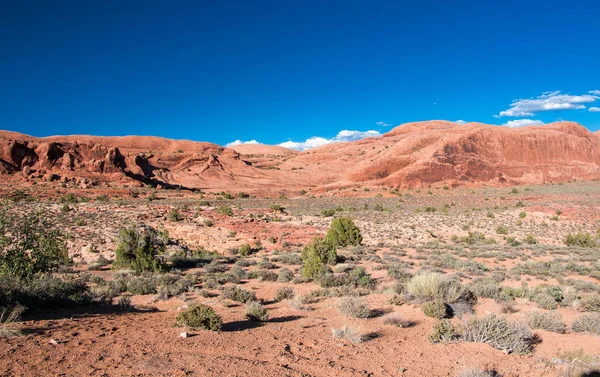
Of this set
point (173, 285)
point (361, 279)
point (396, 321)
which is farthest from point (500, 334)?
point (173, 285)

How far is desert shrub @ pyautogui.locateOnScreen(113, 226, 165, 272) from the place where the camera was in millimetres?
12205

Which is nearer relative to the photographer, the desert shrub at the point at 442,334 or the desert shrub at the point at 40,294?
the desert shrub at the point at 442,334

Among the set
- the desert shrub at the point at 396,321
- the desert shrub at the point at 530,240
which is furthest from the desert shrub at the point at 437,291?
the desert shrub at the point at 530,240

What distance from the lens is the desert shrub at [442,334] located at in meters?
5.97

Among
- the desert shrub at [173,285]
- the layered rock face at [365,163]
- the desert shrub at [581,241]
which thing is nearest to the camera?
the desert shrub at [173,285]

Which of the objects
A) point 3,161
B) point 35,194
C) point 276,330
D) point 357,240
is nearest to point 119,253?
point 276,330

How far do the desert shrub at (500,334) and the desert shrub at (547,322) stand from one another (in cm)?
85

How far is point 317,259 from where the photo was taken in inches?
459

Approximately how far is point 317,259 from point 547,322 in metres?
6.29

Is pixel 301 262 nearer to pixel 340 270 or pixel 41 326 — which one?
pixel 340 270

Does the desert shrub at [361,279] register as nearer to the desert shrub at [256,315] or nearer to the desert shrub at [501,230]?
the desert shrub at [256,315]

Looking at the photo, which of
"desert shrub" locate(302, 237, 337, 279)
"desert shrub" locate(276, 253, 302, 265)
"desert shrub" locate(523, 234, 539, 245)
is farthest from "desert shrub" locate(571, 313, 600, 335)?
"desert shrub" locate(523, 234, 539, 245)

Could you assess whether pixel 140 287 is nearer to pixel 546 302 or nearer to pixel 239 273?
pixel 239 273

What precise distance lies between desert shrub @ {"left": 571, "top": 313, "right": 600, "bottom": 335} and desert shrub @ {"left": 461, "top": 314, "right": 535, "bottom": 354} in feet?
4.56
